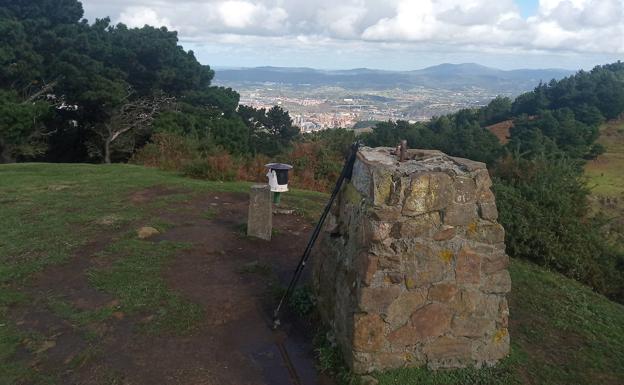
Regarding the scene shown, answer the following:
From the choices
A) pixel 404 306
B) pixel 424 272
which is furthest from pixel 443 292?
pixel 404 306

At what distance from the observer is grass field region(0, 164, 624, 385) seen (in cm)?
458

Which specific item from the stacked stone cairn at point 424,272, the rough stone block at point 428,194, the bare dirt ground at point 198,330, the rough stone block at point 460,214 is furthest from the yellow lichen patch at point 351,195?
the bare dirt ground at point 198,330

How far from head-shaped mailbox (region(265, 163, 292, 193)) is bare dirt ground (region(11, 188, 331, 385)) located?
3.74 ft

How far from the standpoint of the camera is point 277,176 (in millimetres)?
8711

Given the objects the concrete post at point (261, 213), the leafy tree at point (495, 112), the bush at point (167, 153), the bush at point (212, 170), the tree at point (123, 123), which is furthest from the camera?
the leafy tree at point (495, 112)

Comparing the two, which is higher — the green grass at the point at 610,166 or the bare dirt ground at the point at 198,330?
the bare dirt ground at the point at 198,330

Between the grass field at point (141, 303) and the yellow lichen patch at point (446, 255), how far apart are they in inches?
38.6

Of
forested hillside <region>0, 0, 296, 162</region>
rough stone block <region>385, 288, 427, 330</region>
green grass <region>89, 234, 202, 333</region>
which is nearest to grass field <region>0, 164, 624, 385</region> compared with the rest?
green grass <region>89, 234, 202, 333</region>

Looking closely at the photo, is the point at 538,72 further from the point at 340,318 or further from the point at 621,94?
the point at 340,318

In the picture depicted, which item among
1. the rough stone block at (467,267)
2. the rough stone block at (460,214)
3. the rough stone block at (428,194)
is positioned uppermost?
the rough stone block at (428,194)

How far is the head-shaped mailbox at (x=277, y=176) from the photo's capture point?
8.60 metres

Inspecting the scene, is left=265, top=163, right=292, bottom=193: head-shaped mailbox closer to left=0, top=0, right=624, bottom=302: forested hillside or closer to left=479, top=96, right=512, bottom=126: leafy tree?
left=0, top=0, right=624, bottom=302: forested hillside

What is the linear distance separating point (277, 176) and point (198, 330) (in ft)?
12.8

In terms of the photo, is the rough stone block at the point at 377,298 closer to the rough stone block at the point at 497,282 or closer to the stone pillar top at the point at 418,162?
the rough stone block at the point at 497,282
